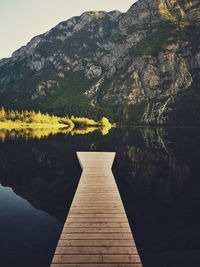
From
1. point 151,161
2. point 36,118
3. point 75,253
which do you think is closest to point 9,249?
point 75,253

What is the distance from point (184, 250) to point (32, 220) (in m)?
11.8

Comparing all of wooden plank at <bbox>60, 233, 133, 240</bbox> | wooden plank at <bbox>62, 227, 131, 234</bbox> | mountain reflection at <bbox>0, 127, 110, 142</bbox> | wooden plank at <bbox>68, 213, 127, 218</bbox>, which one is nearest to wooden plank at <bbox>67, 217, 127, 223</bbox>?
wooden plank at <bbox>68, 213, 127, 218</bbox>

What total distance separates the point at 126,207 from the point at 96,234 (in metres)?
8.68

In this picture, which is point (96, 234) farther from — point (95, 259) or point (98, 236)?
point (95, 259)

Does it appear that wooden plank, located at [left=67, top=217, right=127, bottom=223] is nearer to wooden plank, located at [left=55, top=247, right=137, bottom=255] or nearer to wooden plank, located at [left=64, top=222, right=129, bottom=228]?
wooden plank, located at [left=64, top=222, right=129, bottom=228]

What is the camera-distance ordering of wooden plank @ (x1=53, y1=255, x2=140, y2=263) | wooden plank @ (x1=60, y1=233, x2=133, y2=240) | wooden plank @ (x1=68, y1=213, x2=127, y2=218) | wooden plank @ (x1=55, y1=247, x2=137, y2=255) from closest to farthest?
wooden plank @ (x1=53, y1=255, x2=140, y2=263) → wooden plank @ (x1=55, y1=247, x2=137, y2=255) → wooden plank @ (x1=60, y1=233, x2=133, y2=240) → wooden plank @ (x1=68, y1=213, x2=127, y2=218)

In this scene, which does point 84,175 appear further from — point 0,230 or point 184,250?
point 184,250

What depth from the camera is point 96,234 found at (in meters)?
12.1

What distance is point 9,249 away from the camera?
1321 cm

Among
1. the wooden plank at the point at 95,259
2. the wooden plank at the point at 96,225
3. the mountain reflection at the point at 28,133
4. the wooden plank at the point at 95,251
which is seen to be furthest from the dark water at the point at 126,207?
the mountain reflection at the point at 28,133

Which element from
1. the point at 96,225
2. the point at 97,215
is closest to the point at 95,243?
the point at 96,225

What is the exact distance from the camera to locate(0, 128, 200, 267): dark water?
13345 mm

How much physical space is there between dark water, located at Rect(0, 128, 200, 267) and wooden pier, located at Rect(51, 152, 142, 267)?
2161 mm

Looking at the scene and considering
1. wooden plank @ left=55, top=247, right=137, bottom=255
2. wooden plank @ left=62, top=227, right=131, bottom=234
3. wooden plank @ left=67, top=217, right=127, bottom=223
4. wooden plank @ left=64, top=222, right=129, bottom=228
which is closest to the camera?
wooden plank @ left=55, top=247, right=137, bottom=255
